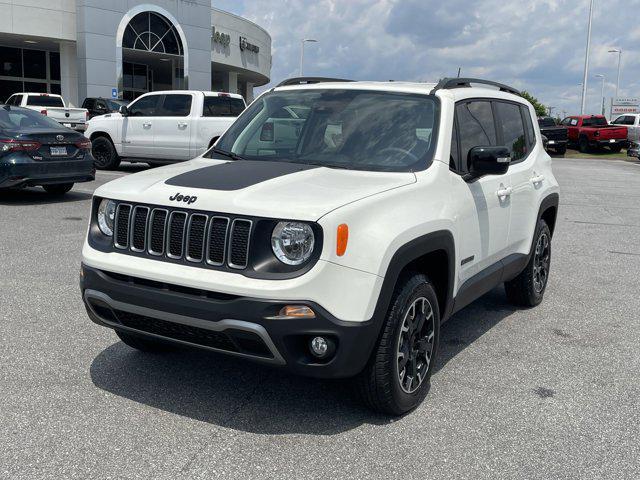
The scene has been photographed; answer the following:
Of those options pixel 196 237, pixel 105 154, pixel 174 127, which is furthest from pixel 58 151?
pixel 196 237

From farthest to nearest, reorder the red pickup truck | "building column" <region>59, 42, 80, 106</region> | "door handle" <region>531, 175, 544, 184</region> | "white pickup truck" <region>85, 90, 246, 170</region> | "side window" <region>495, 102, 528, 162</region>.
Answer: "building column" <region>59, 42, 80, 106</region> < the red pickup truck < "white pickup truck" <region>85, 90, 246, 170</region> < "door handle" <region>531, 175, 544, 184</region> < "side window" <region>495, 102, 528, 162</region>

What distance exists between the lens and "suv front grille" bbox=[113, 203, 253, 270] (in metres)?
3.37

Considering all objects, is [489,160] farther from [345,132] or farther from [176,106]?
[176,106]

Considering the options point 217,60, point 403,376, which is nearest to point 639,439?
point 403,376

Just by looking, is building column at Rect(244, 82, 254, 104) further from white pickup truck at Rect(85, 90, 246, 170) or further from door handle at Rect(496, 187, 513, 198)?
door handle at Rect(496, 187, 513, 198)

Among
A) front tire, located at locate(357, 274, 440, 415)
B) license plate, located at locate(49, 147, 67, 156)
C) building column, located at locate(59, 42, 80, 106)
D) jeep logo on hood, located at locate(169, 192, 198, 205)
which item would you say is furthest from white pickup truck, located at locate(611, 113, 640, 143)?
jeep logo on hood, located at locate(169, 192, 198, 205)

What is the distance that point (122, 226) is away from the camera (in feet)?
12.4

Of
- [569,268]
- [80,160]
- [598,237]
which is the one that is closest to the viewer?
[569,268]

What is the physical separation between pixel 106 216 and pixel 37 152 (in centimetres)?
782

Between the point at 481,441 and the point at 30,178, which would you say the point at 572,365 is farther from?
the point at 30,178

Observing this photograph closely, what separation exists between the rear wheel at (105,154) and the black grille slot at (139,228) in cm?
1396

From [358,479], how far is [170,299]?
1.26 meters

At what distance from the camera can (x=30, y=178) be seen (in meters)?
10.9

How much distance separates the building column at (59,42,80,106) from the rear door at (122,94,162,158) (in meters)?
22.2
